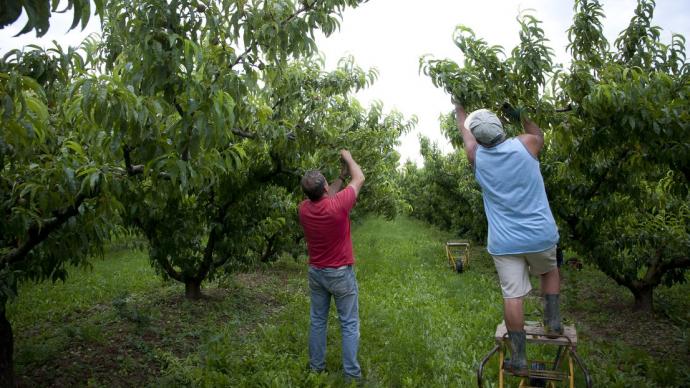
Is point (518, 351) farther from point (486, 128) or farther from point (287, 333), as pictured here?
point (287, 333)

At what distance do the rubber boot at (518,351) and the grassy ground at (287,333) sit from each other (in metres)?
1.36

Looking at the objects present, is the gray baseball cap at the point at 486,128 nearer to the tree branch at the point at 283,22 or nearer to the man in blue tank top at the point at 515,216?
the man in blue tank top at the point at 515,216

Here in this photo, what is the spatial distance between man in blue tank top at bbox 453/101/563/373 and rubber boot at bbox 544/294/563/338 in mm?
150

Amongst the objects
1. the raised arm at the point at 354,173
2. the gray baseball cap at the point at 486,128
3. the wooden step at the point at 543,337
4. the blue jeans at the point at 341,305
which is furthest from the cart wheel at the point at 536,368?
the raised arm at the point at 354,173

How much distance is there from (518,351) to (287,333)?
3366 mm

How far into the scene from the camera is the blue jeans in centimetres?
431

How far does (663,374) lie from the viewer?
4.86 m

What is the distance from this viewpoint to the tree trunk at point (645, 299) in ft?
24.4

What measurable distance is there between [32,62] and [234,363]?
123 inches

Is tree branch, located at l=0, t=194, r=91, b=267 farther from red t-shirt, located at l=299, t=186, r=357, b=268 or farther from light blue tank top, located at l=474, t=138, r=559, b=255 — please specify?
light blue tank top, located at l=474, t=138, r=559, b=255

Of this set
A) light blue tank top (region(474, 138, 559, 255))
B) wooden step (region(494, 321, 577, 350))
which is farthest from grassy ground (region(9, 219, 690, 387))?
light blue tank top (region(474, 138, 559, 255))

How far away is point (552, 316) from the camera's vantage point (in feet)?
11.6

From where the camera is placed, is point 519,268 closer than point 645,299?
Yes

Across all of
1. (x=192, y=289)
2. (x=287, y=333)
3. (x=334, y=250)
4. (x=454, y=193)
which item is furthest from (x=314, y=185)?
(x=454, y=193)
